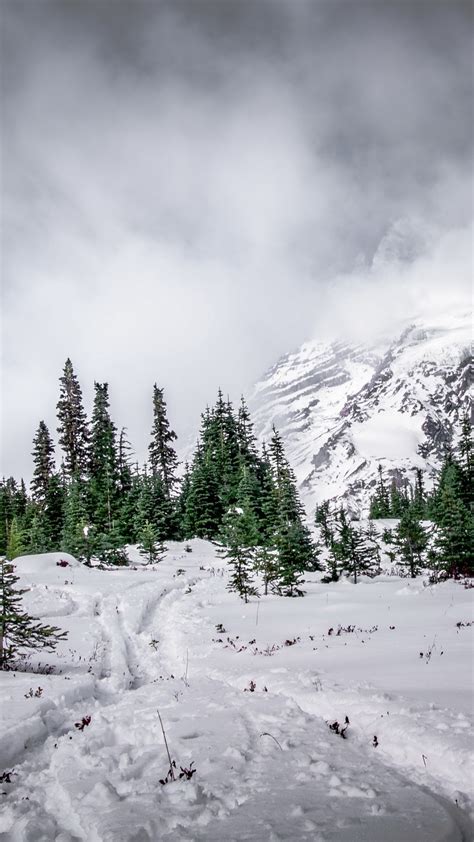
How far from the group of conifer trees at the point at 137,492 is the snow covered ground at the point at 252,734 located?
682 inches

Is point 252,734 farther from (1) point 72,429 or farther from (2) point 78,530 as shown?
(1) point 72,429

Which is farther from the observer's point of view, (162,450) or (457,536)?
(162,450)

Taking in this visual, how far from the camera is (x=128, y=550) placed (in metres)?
35.3

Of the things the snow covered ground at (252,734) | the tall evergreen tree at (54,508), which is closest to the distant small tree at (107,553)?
the tall evergreen tree at (54,508)

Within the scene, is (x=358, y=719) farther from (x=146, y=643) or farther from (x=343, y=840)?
(x=146, y=643)

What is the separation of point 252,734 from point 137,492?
38.5 meters

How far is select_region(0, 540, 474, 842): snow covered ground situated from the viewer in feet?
13.5

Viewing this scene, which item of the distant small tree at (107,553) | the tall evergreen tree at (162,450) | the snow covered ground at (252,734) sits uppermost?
the tall evergreen tree at (162,450)

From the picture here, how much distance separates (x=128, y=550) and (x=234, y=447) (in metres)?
23.2

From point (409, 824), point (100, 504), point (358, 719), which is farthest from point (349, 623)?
point (100, 504)

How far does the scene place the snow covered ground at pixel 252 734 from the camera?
13.5 ft

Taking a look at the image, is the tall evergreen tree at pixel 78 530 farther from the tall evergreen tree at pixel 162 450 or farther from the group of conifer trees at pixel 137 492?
the tall evergreen tree at pixel 162 450

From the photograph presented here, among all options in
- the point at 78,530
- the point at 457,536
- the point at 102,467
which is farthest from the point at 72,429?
the point at 457,536

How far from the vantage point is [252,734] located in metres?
6.29
